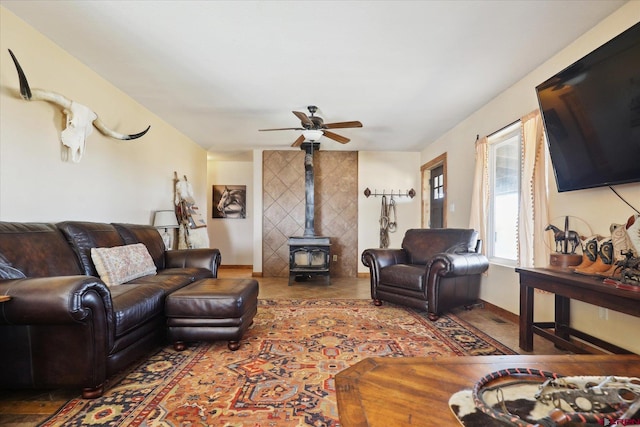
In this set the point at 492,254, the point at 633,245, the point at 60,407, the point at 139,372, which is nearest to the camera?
the point at 60,407

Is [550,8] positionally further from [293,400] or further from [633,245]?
[293,400]

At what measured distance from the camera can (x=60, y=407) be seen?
1.61 meters

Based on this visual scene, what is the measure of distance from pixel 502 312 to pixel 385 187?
3.28 metres

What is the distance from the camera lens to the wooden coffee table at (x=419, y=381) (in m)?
0.80

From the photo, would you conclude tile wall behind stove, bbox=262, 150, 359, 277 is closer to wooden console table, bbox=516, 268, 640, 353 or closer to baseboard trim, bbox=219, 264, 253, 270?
baseboard trim, bbox=219, 264, 253, 270

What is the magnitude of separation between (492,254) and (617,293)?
7.27 feet

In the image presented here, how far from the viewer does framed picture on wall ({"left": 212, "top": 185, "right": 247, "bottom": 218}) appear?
7.04 meters

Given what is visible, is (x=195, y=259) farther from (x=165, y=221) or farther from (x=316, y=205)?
(x=316, y=205)

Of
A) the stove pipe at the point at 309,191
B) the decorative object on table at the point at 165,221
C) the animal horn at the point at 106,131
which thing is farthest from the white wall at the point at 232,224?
the animal horn at the point at 106,131

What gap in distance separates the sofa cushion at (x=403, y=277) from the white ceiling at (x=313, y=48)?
1.98 metres

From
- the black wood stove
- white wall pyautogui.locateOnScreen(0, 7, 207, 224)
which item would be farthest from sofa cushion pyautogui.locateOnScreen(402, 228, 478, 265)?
white wall pyautogui.locateOnScreen(0, 7, 207, 224)

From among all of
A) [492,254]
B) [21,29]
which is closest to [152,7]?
[21,29]

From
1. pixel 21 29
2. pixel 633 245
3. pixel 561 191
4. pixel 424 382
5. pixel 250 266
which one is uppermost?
pixel 21 29

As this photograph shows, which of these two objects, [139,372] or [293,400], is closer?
[293,400]
